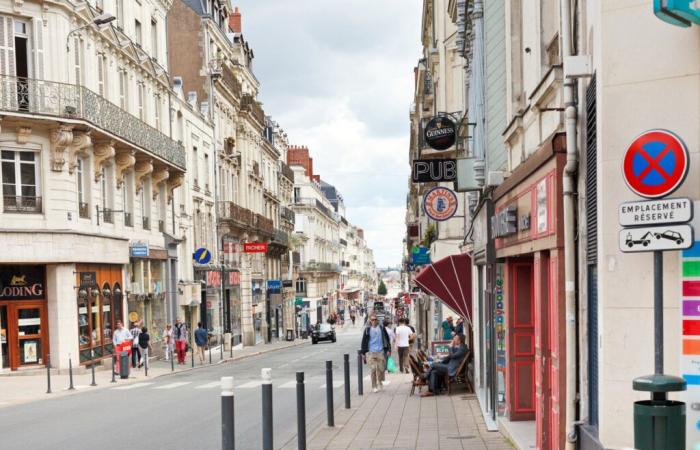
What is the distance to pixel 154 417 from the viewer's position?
49.9 feet

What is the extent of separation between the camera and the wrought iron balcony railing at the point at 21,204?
25812 mm

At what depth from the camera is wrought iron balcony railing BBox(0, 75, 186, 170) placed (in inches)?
1011

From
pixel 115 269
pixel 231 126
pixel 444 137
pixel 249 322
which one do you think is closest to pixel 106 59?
pixel 115 269

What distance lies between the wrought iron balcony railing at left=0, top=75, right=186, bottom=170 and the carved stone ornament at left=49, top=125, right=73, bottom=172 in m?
0.41

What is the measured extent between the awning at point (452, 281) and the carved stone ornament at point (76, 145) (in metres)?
13.5

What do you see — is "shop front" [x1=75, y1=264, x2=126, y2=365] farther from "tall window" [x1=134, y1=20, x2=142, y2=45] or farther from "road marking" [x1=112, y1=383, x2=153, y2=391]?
"tall window" [x1=134, y1=20, x2=142, y2=45]

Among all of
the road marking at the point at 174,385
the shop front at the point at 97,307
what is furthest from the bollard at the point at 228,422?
the shop front at the point at 97,307

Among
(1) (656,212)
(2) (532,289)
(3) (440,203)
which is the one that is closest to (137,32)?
(3) (440,203)

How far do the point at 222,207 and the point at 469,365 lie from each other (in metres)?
30.7

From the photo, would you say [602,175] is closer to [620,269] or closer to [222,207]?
[620,269]

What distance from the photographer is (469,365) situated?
18.7m

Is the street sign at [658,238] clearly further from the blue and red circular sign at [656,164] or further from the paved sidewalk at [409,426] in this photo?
the paved sidewalk at [409,426]

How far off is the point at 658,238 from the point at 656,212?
15cm

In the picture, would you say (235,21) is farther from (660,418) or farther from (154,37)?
(660,418)
